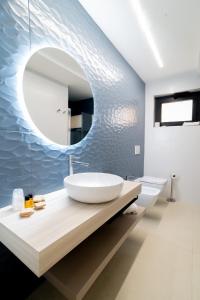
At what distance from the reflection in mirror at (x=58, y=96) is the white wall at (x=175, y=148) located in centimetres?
203

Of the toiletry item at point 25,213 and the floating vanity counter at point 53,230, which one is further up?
the toiletry item at point 25,213

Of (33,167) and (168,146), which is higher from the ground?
(168,146)

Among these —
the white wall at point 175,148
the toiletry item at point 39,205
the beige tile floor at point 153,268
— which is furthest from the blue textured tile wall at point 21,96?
the white wall at point 175,148

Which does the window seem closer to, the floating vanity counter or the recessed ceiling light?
the recessed ceiling light

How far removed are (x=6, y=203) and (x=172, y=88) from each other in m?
3.30

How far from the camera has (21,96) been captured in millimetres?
1055

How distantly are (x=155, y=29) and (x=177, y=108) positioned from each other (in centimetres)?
175

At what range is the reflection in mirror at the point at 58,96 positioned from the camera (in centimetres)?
115

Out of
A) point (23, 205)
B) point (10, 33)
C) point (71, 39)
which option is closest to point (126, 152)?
point (71, 39)

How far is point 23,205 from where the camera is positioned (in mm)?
980

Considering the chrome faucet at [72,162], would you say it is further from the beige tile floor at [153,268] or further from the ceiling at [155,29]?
the ceiling at [155,29]

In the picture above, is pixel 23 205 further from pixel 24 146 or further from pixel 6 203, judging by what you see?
pixel 24 146

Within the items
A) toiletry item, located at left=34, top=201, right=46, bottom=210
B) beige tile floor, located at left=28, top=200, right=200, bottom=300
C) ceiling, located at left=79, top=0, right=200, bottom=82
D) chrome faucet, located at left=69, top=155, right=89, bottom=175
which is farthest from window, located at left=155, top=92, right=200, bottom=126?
toiletry item, located at left=34, top=201, right=46, bottom=210

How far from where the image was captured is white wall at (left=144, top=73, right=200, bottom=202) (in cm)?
294
